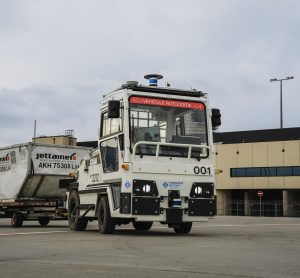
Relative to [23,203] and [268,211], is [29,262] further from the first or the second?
[268,211]

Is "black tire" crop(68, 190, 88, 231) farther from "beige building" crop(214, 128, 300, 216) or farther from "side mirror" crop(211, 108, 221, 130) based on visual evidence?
"beige building" crop(214, 128, 300, 216)

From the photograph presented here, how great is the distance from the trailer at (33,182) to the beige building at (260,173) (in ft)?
121

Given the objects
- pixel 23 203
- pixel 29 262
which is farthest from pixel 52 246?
pixel 23 203

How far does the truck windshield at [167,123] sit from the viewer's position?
597 inches

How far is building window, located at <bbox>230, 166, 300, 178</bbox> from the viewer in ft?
187

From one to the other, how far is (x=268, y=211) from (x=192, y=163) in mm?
44414

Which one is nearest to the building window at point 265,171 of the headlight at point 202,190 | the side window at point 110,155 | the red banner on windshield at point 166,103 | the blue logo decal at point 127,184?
the red banner on windshield at point 166,103

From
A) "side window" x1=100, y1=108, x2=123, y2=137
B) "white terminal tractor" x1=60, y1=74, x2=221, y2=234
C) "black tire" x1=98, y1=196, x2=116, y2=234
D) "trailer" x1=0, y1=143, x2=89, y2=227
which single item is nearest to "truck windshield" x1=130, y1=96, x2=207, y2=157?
"white terminal tractor" x1=60, y1=74, x2=221, y2=234

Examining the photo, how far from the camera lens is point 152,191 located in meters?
14.7

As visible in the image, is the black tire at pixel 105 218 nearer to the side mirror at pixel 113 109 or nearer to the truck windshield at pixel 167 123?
the truck windshield at pixel 167 123

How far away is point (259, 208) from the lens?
59438mm

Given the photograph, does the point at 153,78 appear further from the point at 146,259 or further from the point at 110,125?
the point at 146,259

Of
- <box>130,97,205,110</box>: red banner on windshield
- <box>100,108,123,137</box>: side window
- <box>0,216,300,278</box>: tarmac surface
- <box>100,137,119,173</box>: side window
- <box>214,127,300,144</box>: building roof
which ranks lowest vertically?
<box>0,216,300,278</box>: tarmac surface

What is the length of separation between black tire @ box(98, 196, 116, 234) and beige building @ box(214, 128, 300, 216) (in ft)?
138
